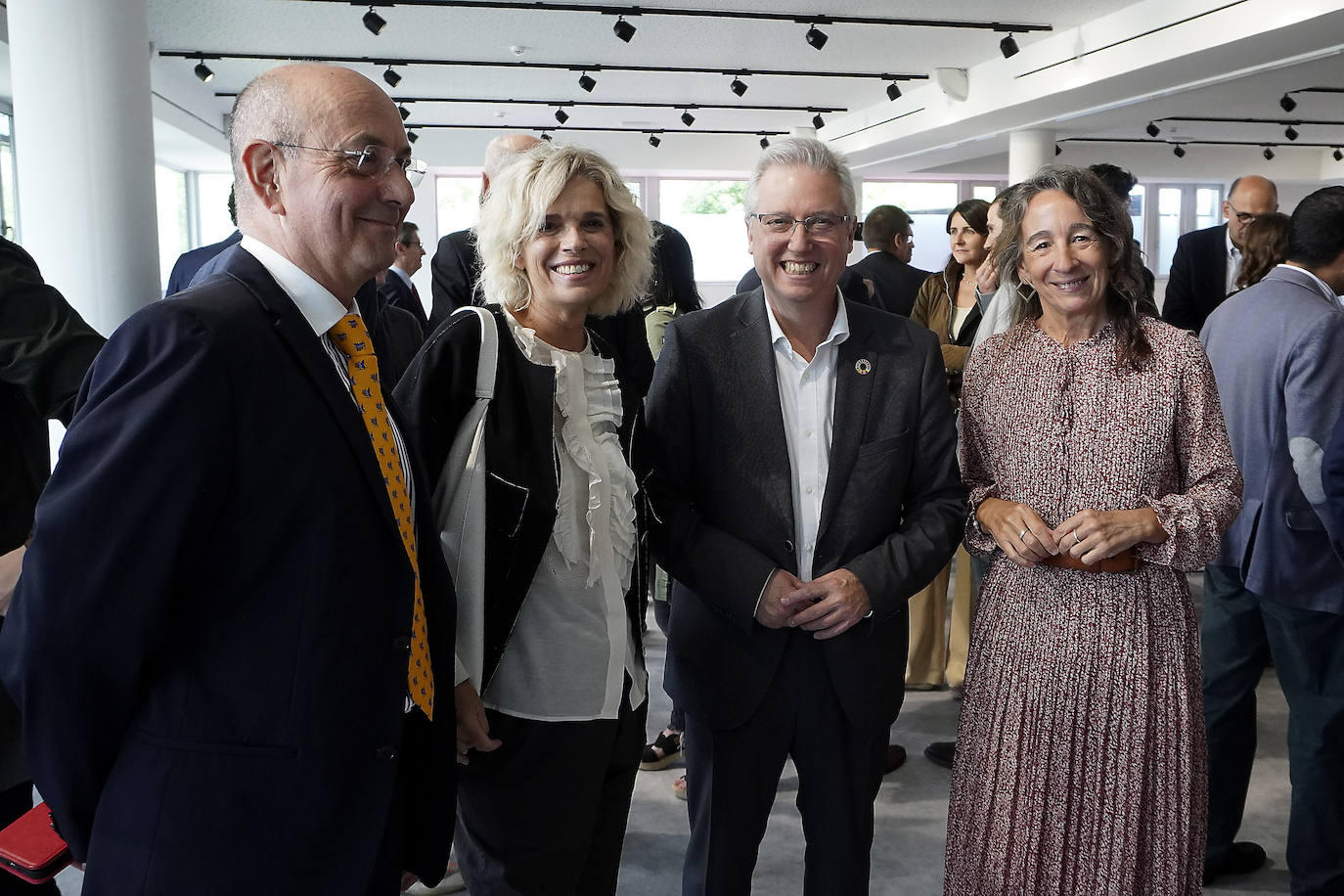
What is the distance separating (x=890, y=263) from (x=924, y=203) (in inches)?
530

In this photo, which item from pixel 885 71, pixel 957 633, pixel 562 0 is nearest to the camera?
pixel 957 633

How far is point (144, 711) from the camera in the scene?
1162 millimetres

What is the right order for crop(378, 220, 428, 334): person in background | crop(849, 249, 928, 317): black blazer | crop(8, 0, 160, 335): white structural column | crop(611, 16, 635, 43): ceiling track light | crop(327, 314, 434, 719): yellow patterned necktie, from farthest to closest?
crop(611, 16, 635, 43): ceiling track light → crop(378, 220, 428, 334): person in background → crop(849, 249, 928, 317): black blazer → crop(8, 0, 160, 335): white structural column → crop(327, 314, 434, 719): yellow patterned necktie

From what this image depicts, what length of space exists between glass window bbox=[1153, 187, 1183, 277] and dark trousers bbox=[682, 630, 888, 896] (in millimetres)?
17610

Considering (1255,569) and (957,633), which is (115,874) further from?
(957,633)

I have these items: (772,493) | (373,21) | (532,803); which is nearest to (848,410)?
(772,493)

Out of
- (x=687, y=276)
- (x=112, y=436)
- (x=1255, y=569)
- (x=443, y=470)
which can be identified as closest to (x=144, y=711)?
(x=112, y=436)

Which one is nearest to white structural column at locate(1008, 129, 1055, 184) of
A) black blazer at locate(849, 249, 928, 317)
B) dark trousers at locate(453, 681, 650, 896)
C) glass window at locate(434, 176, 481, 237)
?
black blazer at locate(849, 249, 928, 317)

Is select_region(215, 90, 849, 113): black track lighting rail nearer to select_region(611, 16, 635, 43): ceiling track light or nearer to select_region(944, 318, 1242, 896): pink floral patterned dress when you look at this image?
select_region(611, 16, 635, 43): ceiling track light

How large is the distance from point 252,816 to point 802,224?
1335mm

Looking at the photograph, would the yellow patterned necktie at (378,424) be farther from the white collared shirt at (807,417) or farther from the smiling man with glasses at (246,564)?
the white collared shirt at (807,417)

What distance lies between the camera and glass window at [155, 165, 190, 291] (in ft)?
46.9

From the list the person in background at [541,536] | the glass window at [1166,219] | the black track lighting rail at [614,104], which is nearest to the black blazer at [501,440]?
the person in background at [541,536]

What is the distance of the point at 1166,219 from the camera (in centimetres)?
1766
